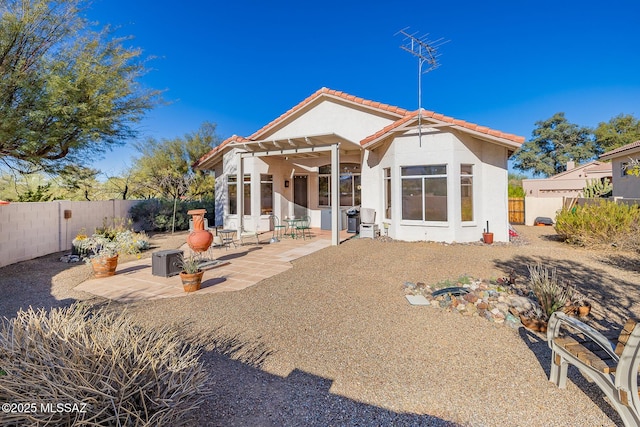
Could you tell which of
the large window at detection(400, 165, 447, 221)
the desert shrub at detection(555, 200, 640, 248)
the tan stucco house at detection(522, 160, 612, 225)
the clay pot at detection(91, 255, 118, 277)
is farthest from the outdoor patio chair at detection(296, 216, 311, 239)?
the tan stucco house at detection(522, 160, 612, 225)

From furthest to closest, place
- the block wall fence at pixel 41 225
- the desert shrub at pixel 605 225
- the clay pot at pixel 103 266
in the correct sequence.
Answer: the desert shrub at pixel 605 225
the block wall fence at pixel 41 225
the clay pot at pixel 103 266

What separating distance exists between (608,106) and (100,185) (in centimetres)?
5458

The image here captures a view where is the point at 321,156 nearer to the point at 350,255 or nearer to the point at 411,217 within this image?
the point at 411,217

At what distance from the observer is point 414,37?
1166cm

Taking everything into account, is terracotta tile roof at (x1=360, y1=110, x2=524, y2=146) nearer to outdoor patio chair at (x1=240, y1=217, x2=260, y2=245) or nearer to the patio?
the patio

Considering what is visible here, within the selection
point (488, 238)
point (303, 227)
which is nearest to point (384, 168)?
point (303, 227)

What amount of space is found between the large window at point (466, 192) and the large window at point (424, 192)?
26.7 inches

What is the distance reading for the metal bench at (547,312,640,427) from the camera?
246 centimetres

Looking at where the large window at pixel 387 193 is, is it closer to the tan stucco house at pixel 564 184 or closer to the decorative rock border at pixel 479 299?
the decorative rock border at pixel 479 299

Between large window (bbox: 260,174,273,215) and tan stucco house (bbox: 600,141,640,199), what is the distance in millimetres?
18755

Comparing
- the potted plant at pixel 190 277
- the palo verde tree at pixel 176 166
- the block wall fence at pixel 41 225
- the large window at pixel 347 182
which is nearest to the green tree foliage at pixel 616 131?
the large window at pixel 347 182

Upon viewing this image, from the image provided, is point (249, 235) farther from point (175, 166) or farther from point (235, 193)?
point (175, 166)

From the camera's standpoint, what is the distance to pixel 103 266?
779 cm

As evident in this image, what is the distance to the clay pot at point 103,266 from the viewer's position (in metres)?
7.75
